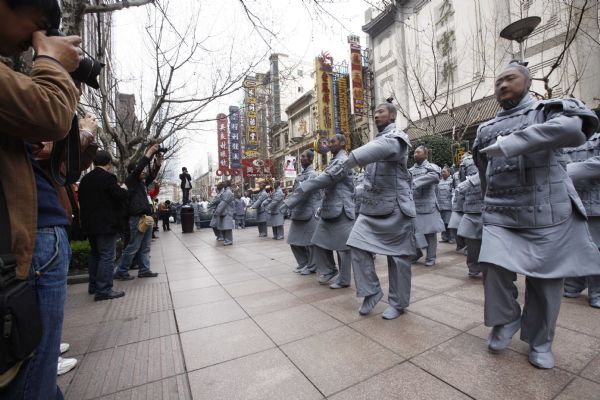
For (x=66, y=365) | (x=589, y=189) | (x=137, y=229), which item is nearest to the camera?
(x=66, y=365)

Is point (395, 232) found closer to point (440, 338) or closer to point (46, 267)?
point (440, 338)

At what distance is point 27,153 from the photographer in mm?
1184

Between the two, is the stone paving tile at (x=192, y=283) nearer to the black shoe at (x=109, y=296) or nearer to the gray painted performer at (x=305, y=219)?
the black shoe at (x=109, y=296)

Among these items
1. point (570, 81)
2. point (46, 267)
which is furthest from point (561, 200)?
point (570, 81)

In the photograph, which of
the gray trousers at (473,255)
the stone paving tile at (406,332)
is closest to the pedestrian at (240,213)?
the gray trousers at (473,255)

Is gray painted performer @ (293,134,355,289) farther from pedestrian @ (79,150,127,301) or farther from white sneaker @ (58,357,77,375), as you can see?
white sneaker @ (58,357,77,375)

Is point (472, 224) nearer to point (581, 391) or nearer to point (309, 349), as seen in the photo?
point (581, 391)

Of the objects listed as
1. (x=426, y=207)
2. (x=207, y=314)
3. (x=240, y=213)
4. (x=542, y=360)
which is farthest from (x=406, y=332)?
(x=240, y=213)

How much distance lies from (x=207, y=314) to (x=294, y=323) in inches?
44.3

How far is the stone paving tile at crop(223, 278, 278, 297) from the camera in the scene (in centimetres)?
459

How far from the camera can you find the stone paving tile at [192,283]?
5.12m

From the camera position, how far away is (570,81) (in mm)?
11453

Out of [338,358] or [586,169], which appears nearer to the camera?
[338,358]

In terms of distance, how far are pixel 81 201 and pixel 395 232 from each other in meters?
4.22
